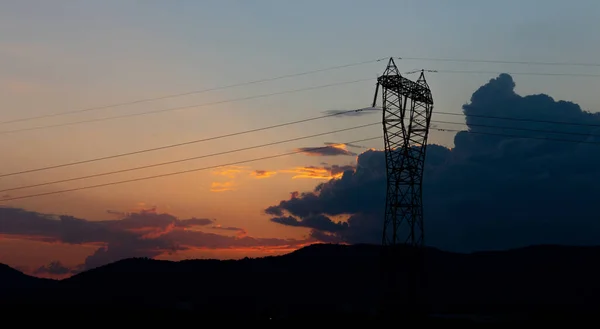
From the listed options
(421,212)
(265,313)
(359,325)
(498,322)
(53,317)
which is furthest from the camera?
(265,313)

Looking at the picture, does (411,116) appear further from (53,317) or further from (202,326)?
(53,317)

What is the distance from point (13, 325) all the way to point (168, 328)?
21.6 metres

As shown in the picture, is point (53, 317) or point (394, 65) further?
point (53, 317)

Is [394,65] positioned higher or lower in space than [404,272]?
higher

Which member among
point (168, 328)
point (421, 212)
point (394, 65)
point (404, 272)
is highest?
point (394, 65)

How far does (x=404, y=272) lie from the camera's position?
288 feet

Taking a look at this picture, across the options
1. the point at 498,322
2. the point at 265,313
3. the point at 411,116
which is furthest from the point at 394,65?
the point at 265,313

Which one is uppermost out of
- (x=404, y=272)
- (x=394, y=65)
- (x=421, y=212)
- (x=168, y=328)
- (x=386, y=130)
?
(x=394, y=65)

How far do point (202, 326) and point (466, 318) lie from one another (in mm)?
39624

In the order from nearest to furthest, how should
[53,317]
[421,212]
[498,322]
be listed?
[421,212] → [498,322] → [53,317]

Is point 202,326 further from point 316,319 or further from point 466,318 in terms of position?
point 466,318

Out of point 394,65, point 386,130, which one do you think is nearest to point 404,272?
point 386,130

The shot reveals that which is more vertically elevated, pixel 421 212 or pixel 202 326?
pixel 421 212

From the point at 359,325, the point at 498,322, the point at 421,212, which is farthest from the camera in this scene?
the point at 498,322
